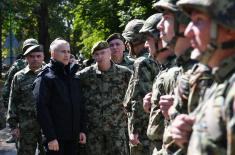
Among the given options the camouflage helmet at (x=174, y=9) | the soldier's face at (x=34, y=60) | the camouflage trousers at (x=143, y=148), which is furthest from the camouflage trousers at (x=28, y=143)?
the camouflage helmet at (x=174, y=9)

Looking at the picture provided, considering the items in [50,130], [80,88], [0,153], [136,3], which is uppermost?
[136,3]

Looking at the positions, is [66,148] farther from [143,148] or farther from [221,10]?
[221,10]

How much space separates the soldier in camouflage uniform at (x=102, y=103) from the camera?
8.27 meters

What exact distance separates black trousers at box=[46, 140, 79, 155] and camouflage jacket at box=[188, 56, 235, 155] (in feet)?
14.8

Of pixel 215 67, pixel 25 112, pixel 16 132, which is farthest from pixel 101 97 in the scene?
pixel 215 67

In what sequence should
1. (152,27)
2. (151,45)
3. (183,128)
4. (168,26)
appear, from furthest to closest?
1. (152,27)
2. (151,45)
3. (168,26)
4. (183,128)

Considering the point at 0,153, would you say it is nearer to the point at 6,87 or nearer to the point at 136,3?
the point at 6,87

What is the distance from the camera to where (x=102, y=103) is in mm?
8273

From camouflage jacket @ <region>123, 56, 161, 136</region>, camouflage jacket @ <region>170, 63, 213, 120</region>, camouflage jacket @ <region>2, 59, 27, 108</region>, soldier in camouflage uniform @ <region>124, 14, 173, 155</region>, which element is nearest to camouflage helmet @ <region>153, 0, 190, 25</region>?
camouflage jacket @ <region>170, 63, 213, 120</region>

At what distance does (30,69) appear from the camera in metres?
9.32

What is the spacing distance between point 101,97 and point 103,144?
0.67 metres

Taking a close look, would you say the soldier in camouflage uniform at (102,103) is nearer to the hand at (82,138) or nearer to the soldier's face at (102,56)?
the soldier's face at (102,56)

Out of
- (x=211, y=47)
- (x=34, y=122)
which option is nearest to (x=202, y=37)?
(x=211, y=47)

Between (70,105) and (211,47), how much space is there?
186 inches
